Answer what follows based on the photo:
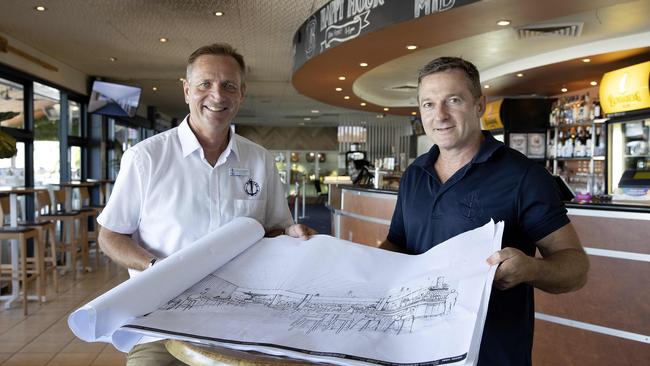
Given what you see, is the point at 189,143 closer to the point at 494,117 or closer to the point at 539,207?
the point at 539,207

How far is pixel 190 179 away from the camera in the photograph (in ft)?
5.87

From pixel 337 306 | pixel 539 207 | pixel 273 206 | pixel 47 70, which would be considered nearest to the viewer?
pixel 337 306

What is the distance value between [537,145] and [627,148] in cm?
208

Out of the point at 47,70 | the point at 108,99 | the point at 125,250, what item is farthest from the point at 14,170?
the point at 125,250

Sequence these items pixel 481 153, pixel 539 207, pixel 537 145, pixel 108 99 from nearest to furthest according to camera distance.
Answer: pixel 539 207 < pixel 481 153 < pixel 537 145 < pixel 108 99

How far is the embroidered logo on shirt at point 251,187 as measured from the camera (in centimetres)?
190

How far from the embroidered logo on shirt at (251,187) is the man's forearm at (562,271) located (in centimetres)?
100

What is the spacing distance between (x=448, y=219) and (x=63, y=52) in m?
8.04

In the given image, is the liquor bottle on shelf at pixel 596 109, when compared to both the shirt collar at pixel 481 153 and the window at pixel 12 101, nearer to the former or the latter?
the shirt collar at pixel 481 153

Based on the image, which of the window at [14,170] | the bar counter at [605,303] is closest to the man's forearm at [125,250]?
the bar counter at [605,303]

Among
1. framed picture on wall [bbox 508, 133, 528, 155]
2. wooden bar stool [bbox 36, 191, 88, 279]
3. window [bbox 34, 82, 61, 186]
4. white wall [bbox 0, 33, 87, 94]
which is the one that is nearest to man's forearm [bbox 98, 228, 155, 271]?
wooden bar stool [bbox 36, 191, 88, 279]

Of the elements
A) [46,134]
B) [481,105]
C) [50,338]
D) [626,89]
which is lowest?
[50,338]

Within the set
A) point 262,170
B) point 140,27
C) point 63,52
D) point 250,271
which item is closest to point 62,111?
point 63,52

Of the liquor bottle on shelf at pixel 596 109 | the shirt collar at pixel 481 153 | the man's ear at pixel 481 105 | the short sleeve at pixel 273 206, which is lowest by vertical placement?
the short sleeve at pixel 273 206
